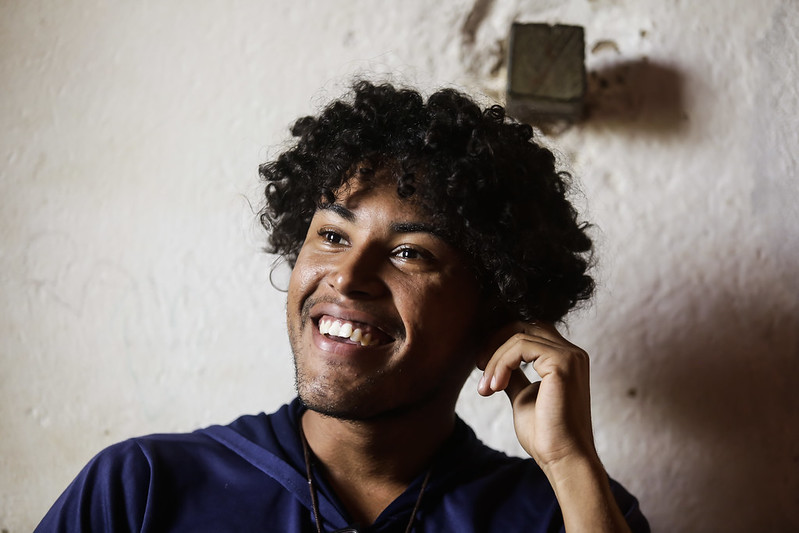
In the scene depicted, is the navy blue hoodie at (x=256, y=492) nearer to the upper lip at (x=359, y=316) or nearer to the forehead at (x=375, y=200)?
the upper lip at (x=359, y=316)

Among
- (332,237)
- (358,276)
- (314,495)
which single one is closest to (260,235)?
(332,237)

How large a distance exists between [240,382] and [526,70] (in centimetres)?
107

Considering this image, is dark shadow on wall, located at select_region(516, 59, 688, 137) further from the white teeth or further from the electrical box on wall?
the white teeth

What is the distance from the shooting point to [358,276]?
123 centimetres

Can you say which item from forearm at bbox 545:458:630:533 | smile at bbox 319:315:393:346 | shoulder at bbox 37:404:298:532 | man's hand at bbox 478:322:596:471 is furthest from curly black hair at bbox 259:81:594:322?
shoulder at bbox 37:404:298:532

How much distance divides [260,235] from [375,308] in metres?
0.63

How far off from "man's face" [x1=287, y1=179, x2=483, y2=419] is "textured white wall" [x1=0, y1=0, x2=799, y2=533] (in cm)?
45

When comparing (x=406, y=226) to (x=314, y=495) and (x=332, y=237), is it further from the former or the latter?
(x=314, y=495)

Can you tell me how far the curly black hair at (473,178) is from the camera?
1326 mm

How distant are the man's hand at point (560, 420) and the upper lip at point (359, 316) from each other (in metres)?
0.22

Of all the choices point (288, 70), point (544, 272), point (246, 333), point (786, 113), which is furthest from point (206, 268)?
point (786, 113)

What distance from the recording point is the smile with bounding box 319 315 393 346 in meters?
1.24

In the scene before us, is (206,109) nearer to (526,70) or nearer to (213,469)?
(526,70)

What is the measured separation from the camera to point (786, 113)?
1622mm
